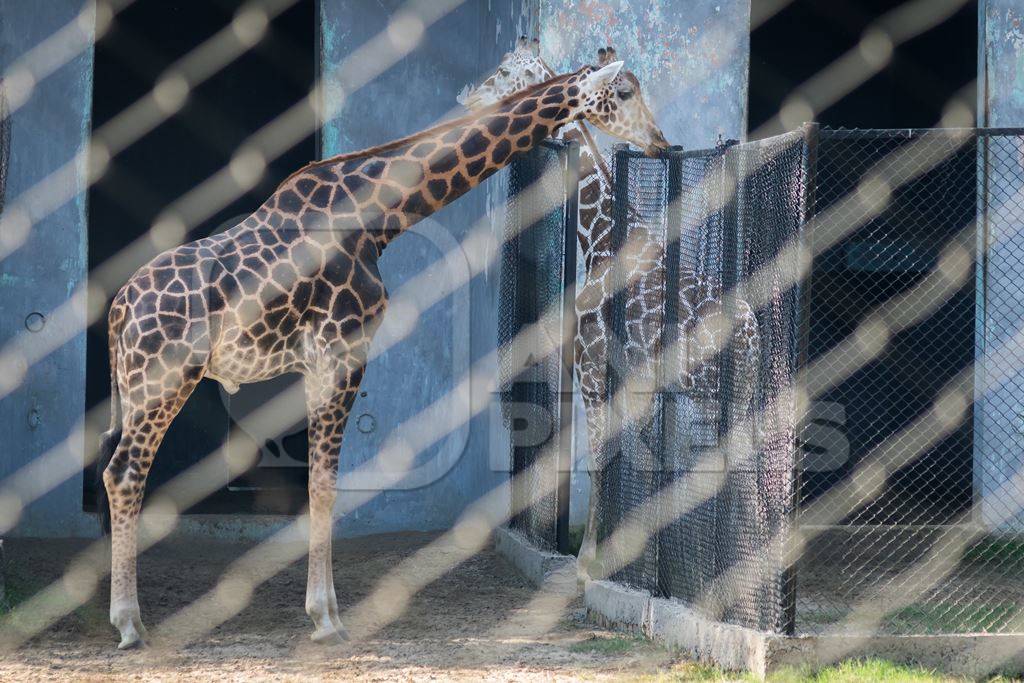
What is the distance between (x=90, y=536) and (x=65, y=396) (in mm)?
953

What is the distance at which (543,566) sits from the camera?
25.2 feet

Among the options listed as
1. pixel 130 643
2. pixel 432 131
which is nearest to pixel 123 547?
pixel 130 643

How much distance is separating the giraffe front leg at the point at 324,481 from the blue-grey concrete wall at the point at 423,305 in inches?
104

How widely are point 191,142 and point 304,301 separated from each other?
489 cm

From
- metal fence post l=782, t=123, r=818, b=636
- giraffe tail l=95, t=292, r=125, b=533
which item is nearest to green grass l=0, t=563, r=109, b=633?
giraffe tail l=95, t=292, r=125, b=533

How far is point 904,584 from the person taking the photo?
7680 mm

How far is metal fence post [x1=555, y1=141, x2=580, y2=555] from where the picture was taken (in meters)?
7.60

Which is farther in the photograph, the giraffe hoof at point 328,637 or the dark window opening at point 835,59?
the dark window opening at point 835,59

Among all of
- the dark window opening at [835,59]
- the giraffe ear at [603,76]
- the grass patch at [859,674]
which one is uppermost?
the dark window opening at [835,59]

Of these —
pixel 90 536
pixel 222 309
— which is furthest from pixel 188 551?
pixel 222 309

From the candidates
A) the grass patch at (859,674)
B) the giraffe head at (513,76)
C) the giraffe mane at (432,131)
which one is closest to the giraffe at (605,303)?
the giraffe head at (513,76)

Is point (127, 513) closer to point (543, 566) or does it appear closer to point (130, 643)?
point (130, 643)

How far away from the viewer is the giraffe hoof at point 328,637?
641 cm

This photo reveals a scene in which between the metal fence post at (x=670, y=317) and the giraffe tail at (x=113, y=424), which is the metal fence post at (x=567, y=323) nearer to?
the metal fence post at (x=670, y=317)
